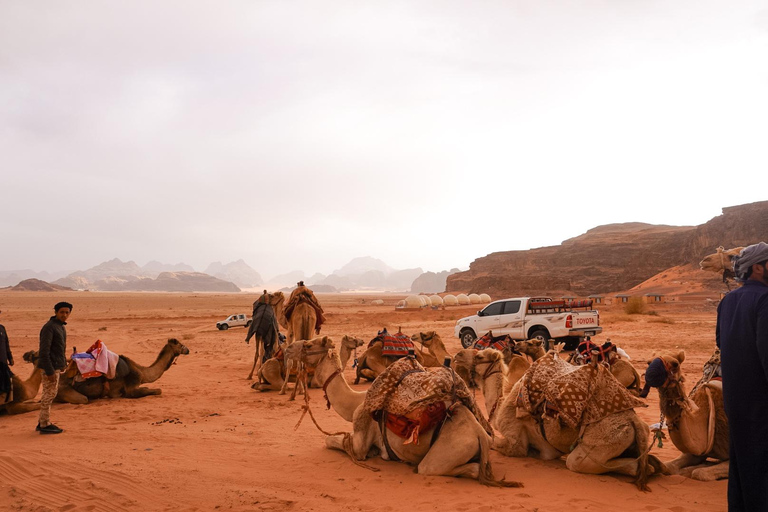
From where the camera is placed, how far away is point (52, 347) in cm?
758

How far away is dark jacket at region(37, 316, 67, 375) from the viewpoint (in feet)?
24.6

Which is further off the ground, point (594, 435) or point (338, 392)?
point (338, 392)

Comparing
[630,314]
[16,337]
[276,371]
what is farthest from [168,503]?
[630,314]

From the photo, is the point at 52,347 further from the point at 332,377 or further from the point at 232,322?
the point at 232,322

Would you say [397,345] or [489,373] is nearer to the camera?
[489,373]

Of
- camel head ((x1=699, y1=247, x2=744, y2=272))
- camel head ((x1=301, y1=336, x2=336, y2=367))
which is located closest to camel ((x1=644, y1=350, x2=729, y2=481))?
camel head ((x1=699, y1=247, x2=744, y2=272))

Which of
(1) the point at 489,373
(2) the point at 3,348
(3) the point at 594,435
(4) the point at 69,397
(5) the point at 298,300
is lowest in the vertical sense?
(4) the point at 69,397

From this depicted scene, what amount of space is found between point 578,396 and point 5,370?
9116 millimetres

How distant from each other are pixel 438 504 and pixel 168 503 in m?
2.55

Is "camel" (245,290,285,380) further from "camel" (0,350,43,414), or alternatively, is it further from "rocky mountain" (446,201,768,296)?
"rocky mountain" (446,201,768,296)

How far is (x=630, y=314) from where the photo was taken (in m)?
34.3

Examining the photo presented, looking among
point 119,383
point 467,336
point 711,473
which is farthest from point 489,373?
point 467,336

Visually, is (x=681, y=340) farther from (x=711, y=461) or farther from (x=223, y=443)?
(x=223, y=443)

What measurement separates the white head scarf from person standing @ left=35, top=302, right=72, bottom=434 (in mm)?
8238
